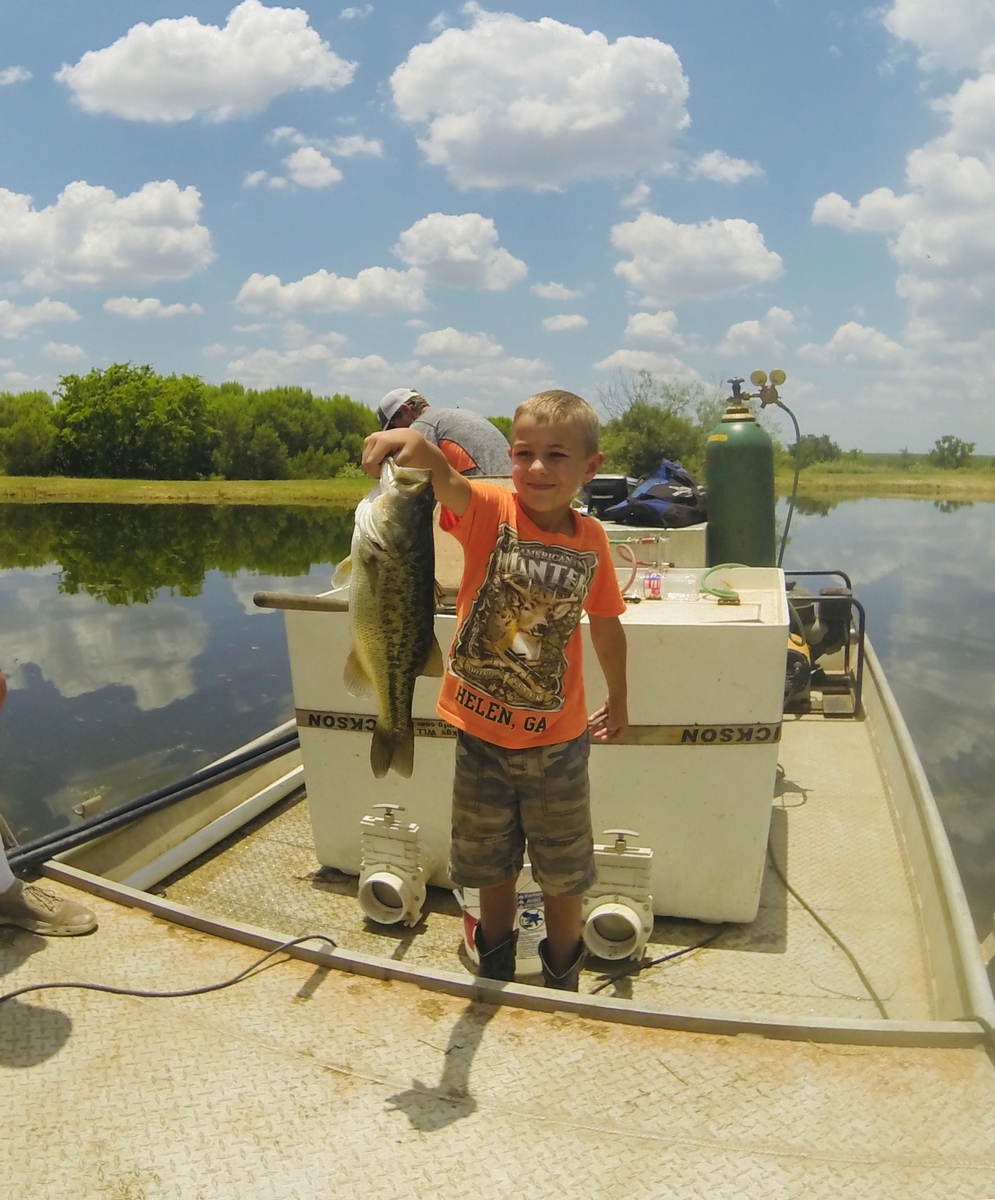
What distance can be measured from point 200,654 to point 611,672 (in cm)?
1555

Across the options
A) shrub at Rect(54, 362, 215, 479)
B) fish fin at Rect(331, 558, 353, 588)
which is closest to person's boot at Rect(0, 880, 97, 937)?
fish fin at Rect(331, 558, 353, 588)

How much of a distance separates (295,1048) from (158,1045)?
0.40 m

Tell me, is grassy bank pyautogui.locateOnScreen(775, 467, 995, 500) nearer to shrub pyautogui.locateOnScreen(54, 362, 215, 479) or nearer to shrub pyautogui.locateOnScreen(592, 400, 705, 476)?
shrub pyautogui.locateOnScreen(592, 400, 705, 476)

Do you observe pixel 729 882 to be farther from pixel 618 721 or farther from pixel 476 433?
pixel 476 433

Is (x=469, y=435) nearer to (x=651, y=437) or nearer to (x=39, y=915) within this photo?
(x=39, y=915)

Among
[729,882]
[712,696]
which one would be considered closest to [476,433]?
[712,696]

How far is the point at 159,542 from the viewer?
134 feet

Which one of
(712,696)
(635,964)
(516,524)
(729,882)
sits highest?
(516,524)

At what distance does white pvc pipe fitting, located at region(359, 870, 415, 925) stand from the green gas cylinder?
146 inches

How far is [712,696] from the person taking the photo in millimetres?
3658

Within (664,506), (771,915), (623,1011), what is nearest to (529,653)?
(623,1011)

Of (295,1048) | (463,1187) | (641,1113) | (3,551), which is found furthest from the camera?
(3,551)

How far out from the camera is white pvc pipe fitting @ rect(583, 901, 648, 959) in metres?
3.49

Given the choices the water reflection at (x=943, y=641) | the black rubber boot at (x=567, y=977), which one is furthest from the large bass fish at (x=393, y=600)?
the water reflection at (x=943, y=641)
